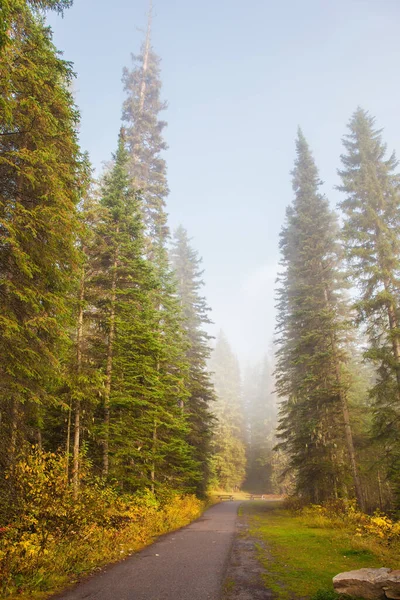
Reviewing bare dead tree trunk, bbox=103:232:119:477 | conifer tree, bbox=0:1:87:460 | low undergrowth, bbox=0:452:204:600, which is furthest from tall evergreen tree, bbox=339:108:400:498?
conifer tree, bbox=0:1:87:460

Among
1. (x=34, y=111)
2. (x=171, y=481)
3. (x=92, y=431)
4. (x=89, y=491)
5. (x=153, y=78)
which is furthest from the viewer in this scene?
(x=153, y=78)

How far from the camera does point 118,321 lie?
1412 centimetres

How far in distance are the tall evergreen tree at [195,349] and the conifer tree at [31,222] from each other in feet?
45.0

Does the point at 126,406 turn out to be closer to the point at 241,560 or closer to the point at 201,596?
the point at 241,560

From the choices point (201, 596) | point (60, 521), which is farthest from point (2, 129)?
point (201, 596)

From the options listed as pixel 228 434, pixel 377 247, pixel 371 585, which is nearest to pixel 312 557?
pixel 371 585

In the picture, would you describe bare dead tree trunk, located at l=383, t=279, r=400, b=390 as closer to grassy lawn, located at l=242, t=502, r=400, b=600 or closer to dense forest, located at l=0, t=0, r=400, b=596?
dense forest, located at l=0, t=0, r=400, b=596

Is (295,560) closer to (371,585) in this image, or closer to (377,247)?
(371,585)

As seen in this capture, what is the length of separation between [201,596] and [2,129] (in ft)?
38.9

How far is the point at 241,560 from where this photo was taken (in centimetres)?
927

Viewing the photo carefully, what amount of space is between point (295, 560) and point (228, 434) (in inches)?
1802

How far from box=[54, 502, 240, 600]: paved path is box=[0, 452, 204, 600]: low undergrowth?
531mm

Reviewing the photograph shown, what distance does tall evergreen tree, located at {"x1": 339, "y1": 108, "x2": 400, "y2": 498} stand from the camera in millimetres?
15758

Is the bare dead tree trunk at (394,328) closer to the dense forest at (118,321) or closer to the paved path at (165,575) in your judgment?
the dense forest at (118,321)
